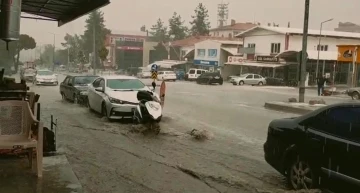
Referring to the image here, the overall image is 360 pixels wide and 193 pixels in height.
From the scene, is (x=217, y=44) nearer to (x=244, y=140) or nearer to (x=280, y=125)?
(x=244, y=140)

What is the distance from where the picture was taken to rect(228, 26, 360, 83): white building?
2085 inches

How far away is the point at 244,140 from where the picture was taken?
1176cm

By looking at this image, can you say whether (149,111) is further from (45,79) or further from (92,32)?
(92,32)

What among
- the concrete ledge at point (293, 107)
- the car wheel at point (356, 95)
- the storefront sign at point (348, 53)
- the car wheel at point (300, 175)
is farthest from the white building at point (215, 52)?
the car wheel at point (300, 175)

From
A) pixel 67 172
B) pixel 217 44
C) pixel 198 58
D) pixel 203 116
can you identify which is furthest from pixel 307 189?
pixel 198 58

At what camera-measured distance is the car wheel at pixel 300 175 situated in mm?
6346

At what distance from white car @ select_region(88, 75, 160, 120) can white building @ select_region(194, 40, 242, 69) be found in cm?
4960

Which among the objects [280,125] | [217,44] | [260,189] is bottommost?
[260,189]

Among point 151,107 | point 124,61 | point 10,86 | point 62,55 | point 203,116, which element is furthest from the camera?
point 62,55

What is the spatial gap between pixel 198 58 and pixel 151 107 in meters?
59.2

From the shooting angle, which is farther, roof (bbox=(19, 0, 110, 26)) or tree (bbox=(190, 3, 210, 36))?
tree (bbox=(190, 3, 210, 36))

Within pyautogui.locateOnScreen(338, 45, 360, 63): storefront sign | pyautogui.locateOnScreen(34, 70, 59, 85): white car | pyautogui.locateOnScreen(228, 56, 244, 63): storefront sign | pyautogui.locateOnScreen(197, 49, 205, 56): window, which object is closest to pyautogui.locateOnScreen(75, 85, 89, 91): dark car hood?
pyautogui.locateOnScreen(34, 70, 59, 85): white car

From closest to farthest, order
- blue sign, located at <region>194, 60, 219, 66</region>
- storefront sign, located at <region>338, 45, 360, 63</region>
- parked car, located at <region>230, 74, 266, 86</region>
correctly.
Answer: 1. storefront sign, located at <region>338, 45, 360, 63</region>
2. parked car, located at <region>230, 74, 266, 86</region>
3. blue sign, located at <region>194, 60, 219, 66</region>

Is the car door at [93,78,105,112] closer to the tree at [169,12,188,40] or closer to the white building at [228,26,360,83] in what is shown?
the white building at [228,26,360,83]
